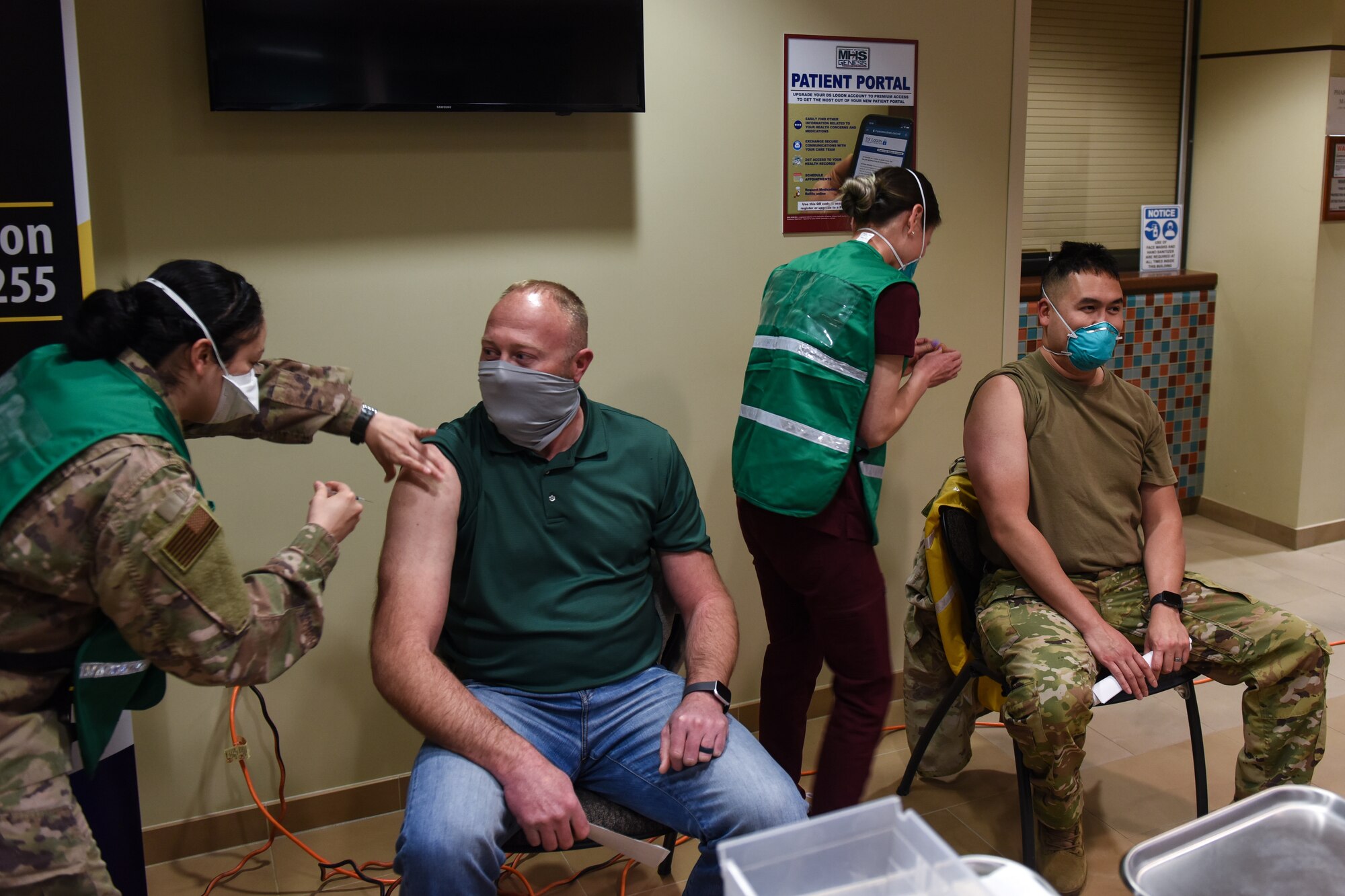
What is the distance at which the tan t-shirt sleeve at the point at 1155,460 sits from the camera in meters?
2.46

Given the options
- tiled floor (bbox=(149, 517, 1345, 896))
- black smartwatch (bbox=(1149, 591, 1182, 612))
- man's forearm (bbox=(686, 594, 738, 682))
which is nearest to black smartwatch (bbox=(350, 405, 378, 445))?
man's forearm (bbox=(686, 594, 738, 682))

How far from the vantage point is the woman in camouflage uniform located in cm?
138

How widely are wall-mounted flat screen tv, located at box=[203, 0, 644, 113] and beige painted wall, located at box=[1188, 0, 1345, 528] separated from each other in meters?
3.06

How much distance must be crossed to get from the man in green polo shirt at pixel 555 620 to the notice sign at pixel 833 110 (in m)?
0.99

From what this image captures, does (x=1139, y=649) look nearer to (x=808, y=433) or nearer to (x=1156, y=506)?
(x=1156, y=506)

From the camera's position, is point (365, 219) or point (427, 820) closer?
point (427, 820)

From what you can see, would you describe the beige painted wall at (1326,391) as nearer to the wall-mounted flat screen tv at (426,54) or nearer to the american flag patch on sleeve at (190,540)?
the wall-mounted flat screen tv at (426,54)

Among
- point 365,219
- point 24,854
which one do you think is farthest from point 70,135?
point 24,854

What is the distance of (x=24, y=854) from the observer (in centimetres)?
142

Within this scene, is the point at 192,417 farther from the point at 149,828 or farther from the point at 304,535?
the point at 149,828

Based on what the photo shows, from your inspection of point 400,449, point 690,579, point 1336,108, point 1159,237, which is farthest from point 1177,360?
point 400,449

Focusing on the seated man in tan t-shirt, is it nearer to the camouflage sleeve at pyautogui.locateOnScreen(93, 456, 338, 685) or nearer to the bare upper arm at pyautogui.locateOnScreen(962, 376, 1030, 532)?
the bare upper arm at pyautogui.locateOnScreen(962, 376, 1030, 532)

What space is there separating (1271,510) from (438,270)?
3700mm

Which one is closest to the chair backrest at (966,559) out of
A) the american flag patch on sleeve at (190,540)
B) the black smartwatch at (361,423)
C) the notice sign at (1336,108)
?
the black smartwatch at (361,423)
